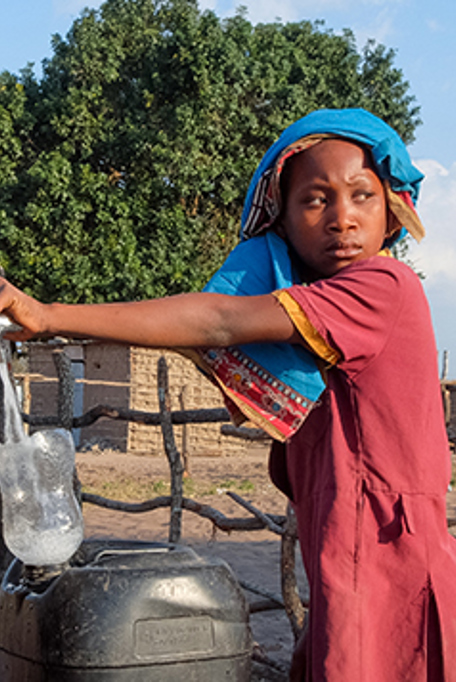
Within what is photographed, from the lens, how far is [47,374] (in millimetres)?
16016

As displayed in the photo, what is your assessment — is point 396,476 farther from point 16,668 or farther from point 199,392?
point 199,392

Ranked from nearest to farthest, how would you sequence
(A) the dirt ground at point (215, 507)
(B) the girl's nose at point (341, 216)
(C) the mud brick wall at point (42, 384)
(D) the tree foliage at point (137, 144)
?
(B) the girl's nose at point (341, 216) → (A) the dirt ground at point (215, 507) → (D) the tree foliage at point (137, 144) → (C) the mud brick wall at point (42, 384)

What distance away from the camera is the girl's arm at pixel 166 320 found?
3.38 feet

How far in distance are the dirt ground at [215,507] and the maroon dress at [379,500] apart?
2.36m

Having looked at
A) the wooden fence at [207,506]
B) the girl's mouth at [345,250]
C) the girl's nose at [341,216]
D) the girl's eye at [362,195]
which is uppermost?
the girl's eye at [362,195]

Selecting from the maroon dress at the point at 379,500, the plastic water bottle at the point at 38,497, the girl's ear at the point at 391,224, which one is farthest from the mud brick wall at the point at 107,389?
the maroon dress at the point at 379,500

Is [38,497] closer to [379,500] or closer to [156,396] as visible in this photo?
[379,500]

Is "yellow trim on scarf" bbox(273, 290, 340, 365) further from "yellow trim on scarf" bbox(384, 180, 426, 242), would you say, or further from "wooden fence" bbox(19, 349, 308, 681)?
"wooden fence" bbox(19, 349, 308, 681)

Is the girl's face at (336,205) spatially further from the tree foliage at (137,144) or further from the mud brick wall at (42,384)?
the mud brick wall at (42,384)

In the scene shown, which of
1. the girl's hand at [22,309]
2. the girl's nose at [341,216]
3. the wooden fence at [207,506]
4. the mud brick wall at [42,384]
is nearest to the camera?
the girl's hand at [22,309]

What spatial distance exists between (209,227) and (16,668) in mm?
15207

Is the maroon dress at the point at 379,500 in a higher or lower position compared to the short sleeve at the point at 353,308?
lower

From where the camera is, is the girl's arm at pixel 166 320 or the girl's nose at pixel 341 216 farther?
the girl's nose at pixel 341 216

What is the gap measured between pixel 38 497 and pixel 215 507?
6948 millimetres
